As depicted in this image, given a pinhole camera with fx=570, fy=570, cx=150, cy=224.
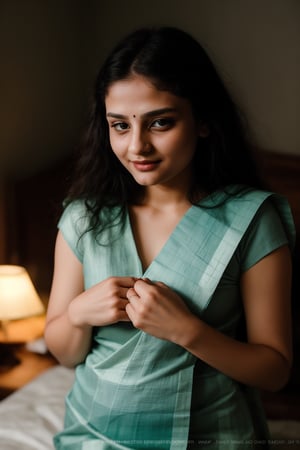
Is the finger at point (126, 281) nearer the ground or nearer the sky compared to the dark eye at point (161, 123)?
nearer the ground

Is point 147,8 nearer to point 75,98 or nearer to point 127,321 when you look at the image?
point 75,98

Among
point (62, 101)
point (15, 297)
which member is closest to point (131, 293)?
point (15, 297)

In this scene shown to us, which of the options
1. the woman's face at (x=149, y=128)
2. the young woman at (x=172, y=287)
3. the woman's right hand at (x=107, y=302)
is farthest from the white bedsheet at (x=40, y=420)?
the woman's face at (x=149, y=128)

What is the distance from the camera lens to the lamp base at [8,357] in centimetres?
194

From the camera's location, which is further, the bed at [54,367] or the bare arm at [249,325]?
the bed at [54,367]

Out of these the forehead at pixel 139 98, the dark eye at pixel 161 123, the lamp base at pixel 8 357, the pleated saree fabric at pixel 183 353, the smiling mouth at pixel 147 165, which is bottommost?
the lamp base at pixel 8 357

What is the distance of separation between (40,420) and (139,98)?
2.74 ft

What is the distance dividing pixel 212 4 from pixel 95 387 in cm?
176

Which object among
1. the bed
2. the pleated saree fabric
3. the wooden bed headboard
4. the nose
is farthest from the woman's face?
the wooden bed headboard

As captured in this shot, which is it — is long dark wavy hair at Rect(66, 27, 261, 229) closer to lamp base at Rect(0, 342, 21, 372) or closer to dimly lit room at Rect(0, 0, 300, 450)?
dimly lit room at Rect(0, 0, 300, 450)

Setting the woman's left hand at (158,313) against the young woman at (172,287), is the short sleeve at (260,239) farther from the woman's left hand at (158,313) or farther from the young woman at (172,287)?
the woman's left hand at (158,313)

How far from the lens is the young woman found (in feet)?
3.18

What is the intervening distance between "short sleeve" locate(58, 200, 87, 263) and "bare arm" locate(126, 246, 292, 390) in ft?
0.68

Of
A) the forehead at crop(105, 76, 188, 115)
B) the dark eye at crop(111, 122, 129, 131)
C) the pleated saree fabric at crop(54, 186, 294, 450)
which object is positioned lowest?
the pleated saree fabric at crop(54, 186, 294, 450)
